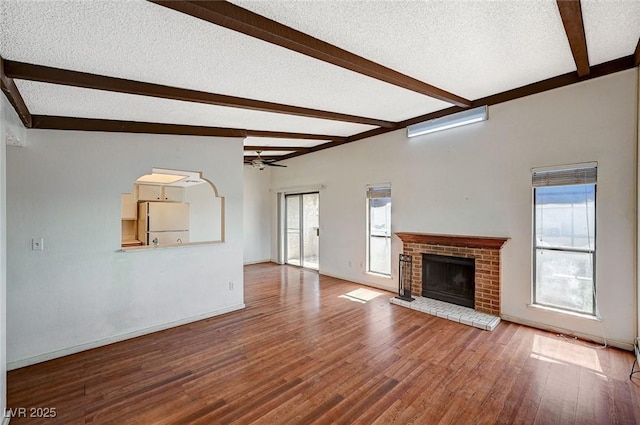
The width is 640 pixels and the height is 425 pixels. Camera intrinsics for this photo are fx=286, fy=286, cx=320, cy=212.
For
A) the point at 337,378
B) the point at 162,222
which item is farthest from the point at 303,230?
the point at 337,378

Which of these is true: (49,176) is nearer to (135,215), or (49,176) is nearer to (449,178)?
(135,215)

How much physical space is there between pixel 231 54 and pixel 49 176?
8.30ft

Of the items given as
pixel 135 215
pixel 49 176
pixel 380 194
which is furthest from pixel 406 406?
pixel 135 215

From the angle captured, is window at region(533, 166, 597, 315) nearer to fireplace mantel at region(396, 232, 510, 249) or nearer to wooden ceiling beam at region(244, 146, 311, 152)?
fireplace mantel at region(396, 232, 510, 249)

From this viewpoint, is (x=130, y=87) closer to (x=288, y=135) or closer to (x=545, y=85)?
(x=288, y=135)

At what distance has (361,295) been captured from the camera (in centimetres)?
521

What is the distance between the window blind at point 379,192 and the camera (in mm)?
5445

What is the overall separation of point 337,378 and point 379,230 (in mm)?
3413

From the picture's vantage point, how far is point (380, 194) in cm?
556

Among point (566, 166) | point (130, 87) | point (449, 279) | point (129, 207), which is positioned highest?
point (130, 87)

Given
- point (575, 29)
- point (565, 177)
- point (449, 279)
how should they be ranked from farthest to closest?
1. point (449, 279)
2. point (565, 177)
3. point (575, 29)

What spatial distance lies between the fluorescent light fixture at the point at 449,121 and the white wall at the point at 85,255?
340 centimetres

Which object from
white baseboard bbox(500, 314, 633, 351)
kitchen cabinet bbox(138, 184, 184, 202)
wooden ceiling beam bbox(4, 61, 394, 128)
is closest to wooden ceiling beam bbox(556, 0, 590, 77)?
wooden ceiling beam bbox(4, 61, 394, 128)

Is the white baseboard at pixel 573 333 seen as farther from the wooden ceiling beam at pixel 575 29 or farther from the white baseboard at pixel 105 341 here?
the white baseboard at pixel 105 341
